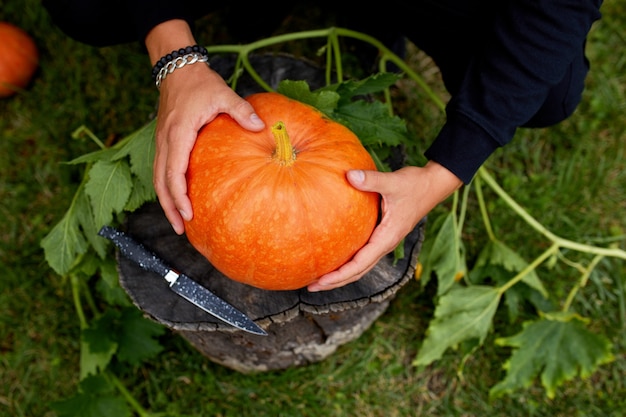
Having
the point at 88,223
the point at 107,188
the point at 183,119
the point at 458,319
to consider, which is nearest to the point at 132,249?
the point at 107,188

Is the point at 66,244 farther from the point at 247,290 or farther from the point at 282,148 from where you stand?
the point at 282,148

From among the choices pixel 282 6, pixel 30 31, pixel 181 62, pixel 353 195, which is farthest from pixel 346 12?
pixel 30 31

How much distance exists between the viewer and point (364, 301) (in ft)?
5.05

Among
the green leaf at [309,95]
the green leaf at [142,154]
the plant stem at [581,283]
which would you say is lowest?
the plant stem at [581,283]

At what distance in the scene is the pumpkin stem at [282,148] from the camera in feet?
3.89

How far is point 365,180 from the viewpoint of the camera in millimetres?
1270

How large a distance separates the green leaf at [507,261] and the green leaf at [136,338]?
1.26 metres

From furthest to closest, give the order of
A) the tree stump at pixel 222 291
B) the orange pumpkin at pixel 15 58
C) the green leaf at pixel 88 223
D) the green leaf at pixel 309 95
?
the orange pumpkin at pixel 15 58
the green leaf at pixel 88 223
the tree stump at pixel 222 291
the green leaf at pixel 309 95

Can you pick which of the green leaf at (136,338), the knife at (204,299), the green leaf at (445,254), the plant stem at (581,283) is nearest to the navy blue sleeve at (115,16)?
the knife at (204,299)

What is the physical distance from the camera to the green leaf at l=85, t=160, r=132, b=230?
1.54 metres

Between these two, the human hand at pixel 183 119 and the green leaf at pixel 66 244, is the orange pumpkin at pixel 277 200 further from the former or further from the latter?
the green leaf at pixel 66 244

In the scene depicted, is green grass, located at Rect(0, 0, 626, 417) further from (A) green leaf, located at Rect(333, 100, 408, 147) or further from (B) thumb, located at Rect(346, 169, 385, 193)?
(B) thumb, located at Rect(346, 169, 385, 193)

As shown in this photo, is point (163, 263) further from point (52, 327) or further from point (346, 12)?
point (346, 12)

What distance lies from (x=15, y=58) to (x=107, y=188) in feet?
4.26
